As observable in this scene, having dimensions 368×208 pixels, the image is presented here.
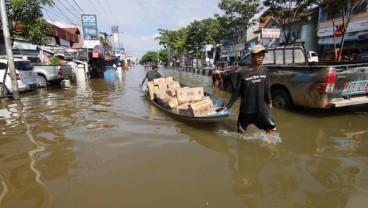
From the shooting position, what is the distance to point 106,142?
5.52 meters

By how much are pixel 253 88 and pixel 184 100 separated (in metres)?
3.08

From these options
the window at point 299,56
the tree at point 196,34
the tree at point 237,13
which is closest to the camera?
the window at point 299,56

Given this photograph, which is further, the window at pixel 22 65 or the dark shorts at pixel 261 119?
the window at pixel 22 65

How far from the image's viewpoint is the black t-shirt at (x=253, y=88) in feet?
14.6

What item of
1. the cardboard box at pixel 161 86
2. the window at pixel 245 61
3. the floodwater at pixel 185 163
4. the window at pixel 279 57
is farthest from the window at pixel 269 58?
the cardboard box at pixel 161 86

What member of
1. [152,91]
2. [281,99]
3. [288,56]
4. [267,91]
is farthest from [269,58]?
[267,91]

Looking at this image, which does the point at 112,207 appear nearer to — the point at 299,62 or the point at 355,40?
the point at 299,62

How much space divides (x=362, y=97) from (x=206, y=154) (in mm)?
4428

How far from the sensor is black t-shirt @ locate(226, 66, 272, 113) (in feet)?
14.6

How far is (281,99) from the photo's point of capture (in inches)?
303

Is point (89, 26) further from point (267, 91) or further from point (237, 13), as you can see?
point (267, 91)

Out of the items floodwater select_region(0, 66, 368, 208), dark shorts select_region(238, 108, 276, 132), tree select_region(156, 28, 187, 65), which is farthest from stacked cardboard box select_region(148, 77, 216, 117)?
tree select_region(156, 28, 187, 65)

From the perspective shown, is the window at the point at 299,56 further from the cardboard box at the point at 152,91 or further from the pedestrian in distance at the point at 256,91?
the pedestrian in distance at the point at 256,91

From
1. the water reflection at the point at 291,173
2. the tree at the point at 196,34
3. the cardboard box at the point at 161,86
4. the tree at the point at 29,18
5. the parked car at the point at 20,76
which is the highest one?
the tree at the point at 196,34
